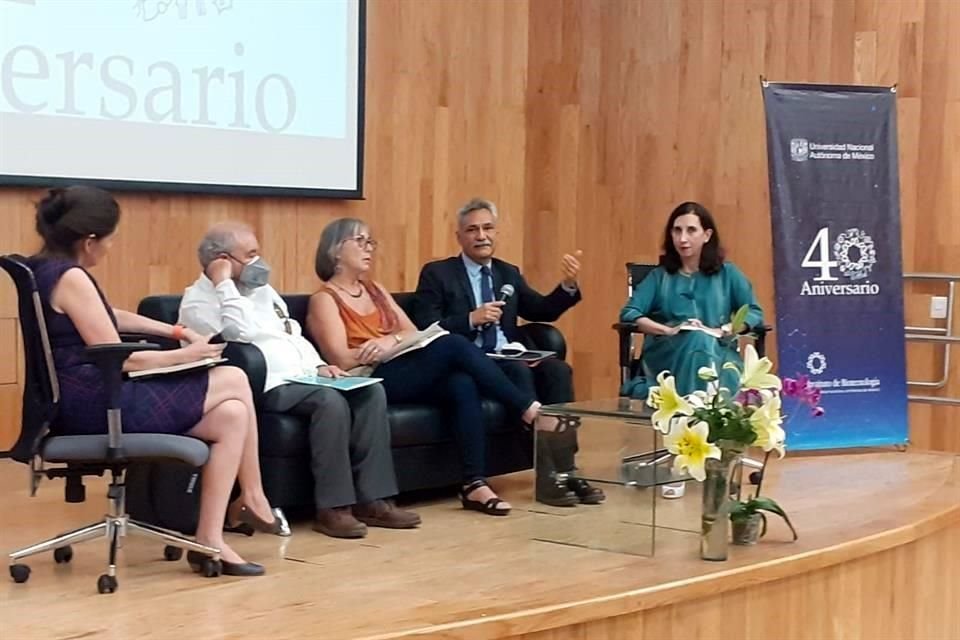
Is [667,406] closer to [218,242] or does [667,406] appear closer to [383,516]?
[383,516]

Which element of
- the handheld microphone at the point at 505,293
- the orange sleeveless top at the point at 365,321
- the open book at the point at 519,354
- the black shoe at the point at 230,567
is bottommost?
the black shoe at the point at 230,567

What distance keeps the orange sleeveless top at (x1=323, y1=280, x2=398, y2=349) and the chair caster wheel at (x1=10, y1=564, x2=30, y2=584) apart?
1.45m

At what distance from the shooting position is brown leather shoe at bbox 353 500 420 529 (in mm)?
4262

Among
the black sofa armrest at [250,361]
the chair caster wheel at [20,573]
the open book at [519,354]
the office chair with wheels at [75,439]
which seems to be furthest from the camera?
the open book at [519,354]

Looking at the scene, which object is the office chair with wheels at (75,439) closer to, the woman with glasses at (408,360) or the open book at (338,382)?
the open book at (338,382)

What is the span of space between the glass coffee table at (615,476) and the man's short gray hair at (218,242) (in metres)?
1.12

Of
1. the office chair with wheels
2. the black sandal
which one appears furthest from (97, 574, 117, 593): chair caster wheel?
the black sandal

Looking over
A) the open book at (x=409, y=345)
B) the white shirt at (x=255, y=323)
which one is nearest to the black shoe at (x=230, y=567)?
the white shirt at (x=255, y=323)

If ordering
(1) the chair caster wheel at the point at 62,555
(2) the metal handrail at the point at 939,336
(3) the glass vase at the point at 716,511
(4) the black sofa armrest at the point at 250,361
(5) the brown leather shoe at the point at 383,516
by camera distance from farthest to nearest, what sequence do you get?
(2) the metal handrail at the point at 939,336 < (5) the brown leather shoe at the point at 383,516 < (4) the black sofa armrest at the point at 250,361 < (3) the glass vase at the point at 716,511 < (1) the chair caster wheel at the point at 62,555

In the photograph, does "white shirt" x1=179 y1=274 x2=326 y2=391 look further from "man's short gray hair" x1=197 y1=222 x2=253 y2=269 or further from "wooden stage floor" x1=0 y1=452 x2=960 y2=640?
"wooden stage floor" x1=0 y1=452 x2=960 y2=640

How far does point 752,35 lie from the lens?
6465 mm

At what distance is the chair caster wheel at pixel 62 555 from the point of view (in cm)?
368

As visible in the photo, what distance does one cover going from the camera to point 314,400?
412 cm

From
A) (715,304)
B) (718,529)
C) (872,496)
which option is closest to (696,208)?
(715,304)
